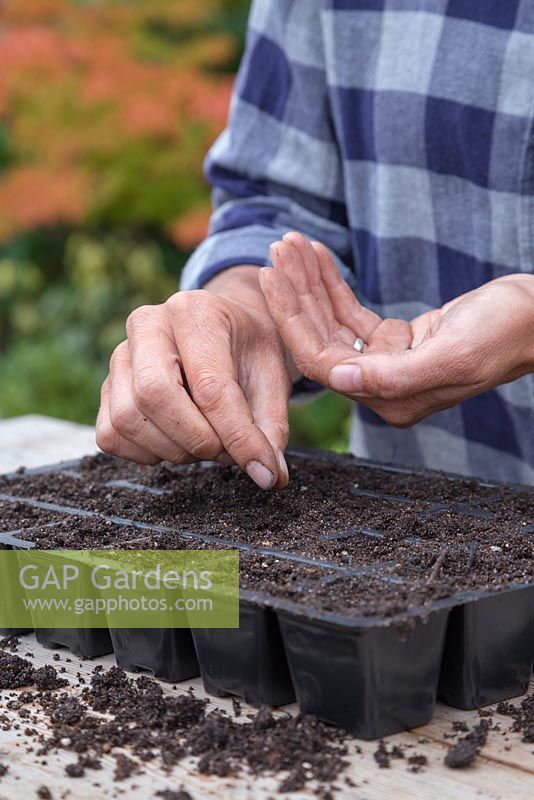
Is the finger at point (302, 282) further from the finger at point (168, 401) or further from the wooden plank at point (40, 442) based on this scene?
the wooden plank at point (40, 442)

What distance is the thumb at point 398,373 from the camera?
1.28m

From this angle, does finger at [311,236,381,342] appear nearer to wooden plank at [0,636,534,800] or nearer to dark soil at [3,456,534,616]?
dark soil at [3,456,534,616]

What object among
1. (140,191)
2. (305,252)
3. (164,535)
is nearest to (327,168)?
(305,252)

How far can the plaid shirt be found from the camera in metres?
1.69

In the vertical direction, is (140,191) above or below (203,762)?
below

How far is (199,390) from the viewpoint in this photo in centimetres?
135

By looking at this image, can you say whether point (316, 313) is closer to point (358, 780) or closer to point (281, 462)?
point (281, 462)

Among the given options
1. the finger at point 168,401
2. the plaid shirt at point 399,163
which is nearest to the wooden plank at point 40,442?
the plaid shirt at point 399,163

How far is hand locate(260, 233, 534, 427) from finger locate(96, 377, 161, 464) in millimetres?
240

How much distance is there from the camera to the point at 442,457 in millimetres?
1981

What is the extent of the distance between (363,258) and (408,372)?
718mm

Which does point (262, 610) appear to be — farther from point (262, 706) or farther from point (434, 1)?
point (434, 1)

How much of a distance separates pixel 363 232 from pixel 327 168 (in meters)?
0.14

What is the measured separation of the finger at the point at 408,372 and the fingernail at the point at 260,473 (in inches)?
5.7
